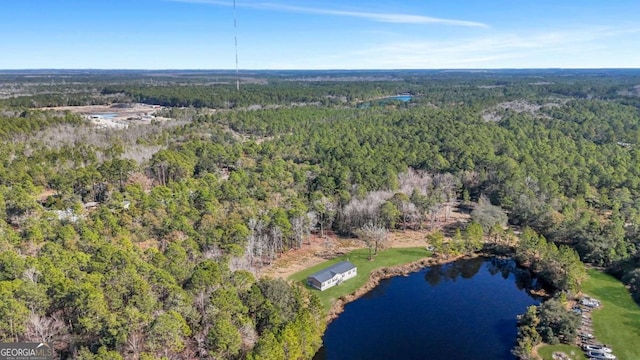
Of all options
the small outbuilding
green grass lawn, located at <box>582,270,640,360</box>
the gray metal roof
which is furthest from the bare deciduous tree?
green grass lawn, located at <box>582,270,640,360</box>

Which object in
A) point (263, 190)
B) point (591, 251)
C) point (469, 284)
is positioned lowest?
point (469, 284)

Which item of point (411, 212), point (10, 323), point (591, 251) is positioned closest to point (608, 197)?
point (591, 251)

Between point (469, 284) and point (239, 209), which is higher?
point (239, 209)

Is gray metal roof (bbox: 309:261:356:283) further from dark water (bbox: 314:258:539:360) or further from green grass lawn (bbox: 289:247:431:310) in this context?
dark water (bbox: 314:258:539:360)

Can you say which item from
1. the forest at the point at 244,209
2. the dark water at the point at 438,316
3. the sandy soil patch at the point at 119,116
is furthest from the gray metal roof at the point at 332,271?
the sandy soil patch at the point at 119,116

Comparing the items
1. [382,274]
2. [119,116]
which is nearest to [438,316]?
[382,274]

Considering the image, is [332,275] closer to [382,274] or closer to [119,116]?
[382,274]

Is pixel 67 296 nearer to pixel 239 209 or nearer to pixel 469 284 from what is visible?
pixel 239 209
